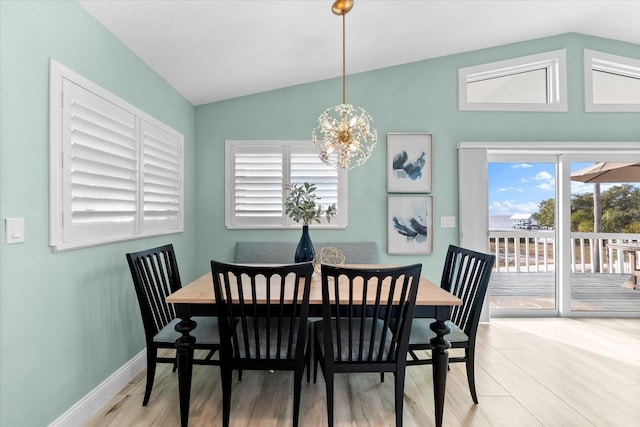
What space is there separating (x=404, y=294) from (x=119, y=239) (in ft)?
6.13

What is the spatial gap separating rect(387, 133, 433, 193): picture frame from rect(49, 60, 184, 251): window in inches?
86.5

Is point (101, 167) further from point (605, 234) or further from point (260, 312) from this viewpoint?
point (605, 234)

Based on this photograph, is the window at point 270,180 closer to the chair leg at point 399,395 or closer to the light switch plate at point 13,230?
the chair leg at point 399,395

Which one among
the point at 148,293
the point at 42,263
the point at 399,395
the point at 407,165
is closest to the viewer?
the point at 42,263

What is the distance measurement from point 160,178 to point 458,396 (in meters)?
2.79

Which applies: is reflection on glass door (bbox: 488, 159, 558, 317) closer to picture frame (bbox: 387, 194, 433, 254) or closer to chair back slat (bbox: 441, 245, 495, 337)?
picture frame (bbox: 387, 194, 433, 254)

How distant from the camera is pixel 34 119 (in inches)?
64.9

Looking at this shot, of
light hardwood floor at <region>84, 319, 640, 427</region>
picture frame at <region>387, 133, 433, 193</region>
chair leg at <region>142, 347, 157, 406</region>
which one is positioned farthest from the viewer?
picture frame at <region>387, 133, 433, 193</region>

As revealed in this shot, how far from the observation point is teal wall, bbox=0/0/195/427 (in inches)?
59.9

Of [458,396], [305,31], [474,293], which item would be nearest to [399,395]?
[458,396]

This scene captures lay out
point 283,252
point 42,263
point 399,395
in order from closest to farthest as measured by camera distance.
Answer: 1. point 42,263
2. point 399,395
3. point 283,252

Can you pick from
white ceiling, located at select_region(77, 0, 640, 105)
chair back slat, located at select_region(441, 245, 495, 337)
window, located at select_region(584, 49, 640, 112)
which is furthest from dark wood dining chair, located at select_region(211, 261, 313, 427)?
window, located at select_region(584, 49, 640, 112)

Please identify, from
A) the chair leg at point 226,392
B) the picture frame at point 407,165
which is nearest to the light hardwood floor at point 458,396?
the chair leg at point 226,392

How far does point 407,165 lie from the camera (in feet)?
12.1
